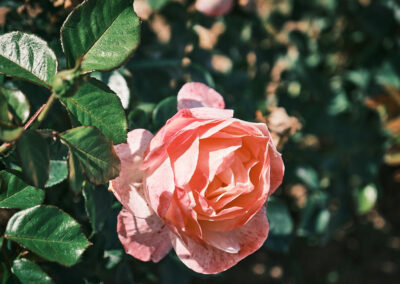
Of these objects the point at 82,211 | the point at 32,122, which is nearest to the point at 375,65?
the point at 82,211

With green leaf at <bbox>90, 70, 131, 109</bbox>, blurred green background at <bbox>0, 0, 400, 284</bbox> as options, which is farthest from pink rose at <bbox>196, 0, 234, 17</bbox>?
green leaf at <bbox>90, 70, 131, 109</bbox>

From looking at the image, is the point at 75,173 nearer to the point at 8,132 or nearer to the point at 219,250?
the point at 8,132

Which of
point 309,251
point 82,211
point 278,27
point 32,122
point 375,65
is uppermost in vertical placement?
point 32,122

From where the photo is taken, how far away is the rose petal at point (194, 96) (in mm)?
549

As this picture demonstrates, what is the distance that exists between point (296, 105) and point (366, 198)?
0.35 meters

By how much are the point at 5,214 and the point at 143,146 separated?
0.19 m

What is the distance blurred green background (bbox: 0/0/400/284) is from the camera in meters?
0.69

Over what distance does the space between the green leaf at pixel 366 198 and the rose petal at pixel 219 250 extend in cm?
86

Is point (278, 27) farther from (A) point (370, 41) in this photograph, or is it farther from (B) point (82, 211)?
(B) point (82, 211)

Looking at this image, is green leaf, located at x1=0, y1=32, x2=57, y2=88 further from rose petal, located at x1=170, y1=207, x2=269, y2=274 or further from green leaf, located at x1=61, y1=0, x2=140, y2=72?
rose petal, located at x1=170, y1=207, x2=269, y2=274

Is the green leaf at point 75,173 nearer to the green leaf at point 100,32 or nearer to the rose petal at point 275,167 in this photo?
the green leaf at point 100,32

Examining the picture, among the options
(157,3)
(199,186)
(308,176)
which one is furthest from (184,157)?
(308,176)

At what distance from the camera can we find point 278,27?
147 centimetres

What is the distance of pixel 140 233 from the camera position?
1.72 feet
